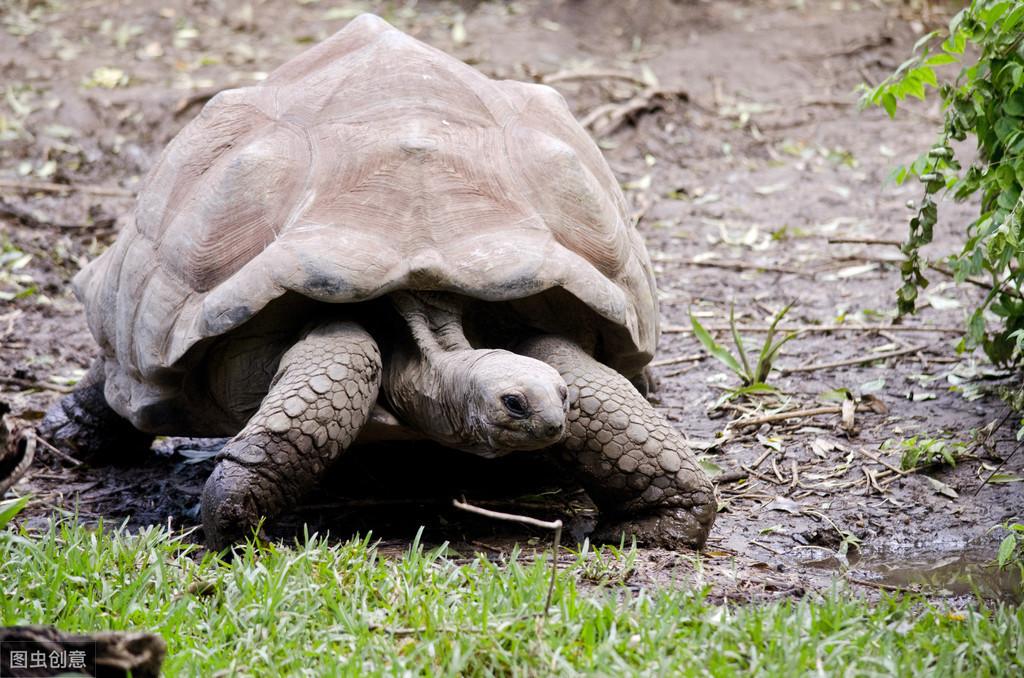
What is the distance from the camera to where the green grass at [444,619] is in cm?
253

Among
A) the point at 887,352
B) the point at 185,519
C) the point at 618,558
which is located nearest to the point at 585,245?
the point at 618,558

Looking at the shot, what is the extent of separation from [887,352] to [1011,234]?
1.66 metres

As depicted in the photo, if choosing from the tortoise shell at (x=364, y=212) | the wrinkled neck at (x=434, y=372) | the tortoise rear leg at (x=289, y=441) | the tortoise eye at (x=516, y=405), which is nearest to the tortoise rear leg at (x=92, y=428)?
the tortoise shell at (x=364, y=212)

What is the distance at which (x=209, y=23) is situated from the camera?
10.4 m

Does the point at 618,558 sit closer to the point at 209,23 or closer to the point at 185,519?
the point at 185,519

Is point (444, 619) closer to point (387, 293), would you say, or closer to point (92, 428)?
point (387, 293)

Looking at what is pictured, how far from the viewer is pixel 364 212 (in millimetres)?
3510

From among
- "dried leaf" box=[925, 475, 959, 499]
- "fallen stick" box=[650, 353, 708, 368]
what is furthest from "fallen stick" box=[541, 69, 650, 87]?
"dried leaf" box=[925, 475, 959, 499]

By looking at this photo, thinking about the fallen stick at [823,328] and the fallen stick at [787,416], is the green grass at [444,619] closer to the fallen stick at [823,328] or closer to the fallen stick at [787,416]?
the fallen stick at [787,416]

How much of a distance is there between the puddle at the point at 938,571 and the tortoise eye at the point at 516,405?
1.07 m

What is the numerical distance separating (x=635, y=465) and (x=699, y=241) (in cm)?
396

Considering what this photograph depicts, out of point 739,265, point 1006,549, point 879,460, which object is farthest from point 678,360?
point 1006,549

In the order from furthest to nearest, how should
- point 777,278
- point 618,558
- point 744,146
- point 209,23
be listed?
point 209,23
point 744,146
point 777,278
point 618,558

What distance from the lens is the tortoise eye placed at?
9.99 ft
